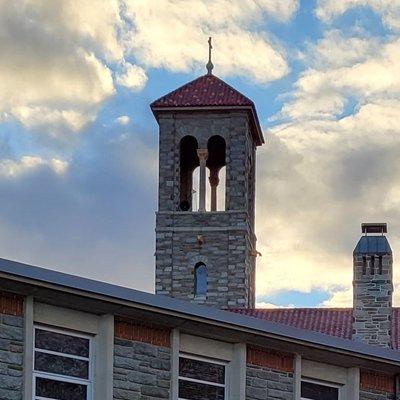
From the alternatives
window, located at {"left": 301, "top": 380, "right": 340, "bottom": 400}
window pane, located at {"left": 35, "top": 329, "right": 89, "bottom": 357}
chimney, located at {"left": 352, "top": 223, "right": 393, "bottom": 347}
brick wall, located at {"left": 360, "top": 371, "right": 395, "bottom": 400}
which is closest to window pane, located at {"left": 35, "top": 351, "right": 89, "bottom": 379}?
window pane, located at {"left": 35, "top": 329, "right": 89, "bottom": 357}

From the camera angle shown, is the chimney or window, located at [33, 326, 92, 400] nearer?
window, located at [33, 326, 92, 400]

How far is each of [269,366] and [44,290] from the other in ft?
16.7

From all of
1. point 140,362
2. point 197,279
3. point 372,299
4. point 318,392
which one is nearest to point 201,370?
point 140,362

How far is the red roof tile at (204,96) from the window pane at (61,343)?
1212 inches

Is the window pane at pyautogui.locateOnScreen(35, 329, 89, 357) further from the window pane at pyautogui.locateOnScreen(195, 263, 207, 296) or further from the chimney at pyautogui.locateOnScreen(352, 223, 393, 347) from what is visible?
the window pane at pyautogui.locateOnScreen(195, 263, 207, 296)

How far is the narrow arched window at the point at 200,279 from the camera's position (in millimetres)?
53375

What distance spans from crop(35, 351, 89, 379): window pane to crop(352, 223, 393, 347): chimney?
780 inches

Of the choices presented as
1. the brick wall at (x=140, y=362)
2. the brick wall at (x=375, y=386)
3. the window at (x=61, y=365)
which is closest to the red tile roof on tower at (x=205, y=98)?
the brick wall at (x=375, y=386)

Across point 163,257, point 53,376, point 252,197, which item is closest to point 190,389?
point 53,376

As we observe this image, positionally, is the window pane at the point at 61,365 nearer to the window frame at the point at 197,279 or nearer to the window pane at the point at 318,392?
the window pane at the point at 318,392

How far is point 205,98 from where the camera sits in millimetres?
54500

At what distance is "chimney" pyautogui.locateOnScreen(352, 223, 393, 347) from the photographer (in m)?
43.2

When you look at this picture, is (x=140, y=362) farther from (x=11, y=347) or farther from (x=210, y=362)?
(x=11, y=347)

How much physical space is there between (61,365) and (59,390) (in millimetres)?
360
